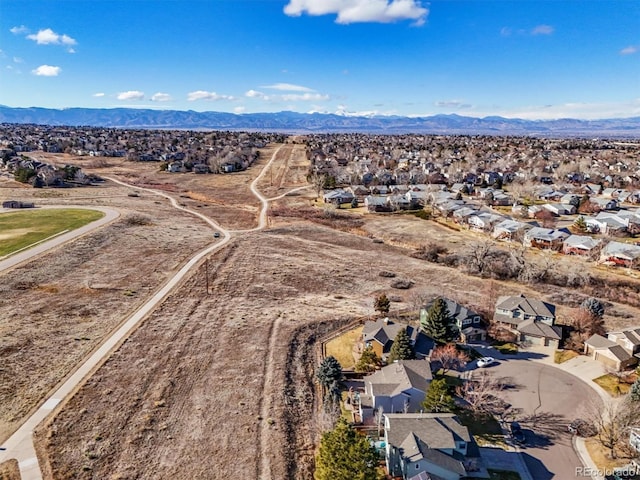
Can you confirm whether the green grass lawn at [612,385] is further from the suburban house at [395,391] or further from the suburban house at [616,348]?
the suburban house at [395,391]

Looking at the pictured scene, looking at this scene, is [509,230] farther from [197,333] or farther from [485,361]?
[197,333]

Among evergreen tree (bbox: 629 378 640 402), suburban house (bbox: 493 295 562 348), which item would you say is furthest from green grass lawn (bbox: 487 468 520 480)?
suburban house (bbox: 493 295 562 348)

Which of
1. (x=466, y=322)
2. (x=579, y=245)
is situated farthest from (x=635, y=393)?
(x=579, y=245)

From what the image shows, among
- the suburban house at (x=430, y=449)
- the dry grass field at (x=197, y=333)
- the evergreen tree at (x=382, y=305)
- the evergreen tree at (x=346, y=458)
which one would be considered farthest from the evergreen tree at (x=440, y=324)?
the evergreen tree at (x=346, y=458)

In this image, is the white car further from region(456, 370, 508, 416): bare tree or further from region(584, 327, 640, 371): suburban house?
region(584, 327, 640, 371): suburban house

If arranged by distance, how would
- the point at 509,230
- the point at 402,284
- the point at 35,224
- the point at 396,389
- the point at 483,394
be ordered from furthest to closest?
the point at 509,230
the point at 35,224
the point at 402,284
the point at 483,394
the point at 396,389

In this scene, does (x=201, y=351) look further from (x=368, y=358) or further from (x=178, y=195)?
(x=178, y=195)

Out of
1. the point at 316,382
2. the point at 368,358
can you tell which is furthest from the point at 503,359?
the point at 316,382
